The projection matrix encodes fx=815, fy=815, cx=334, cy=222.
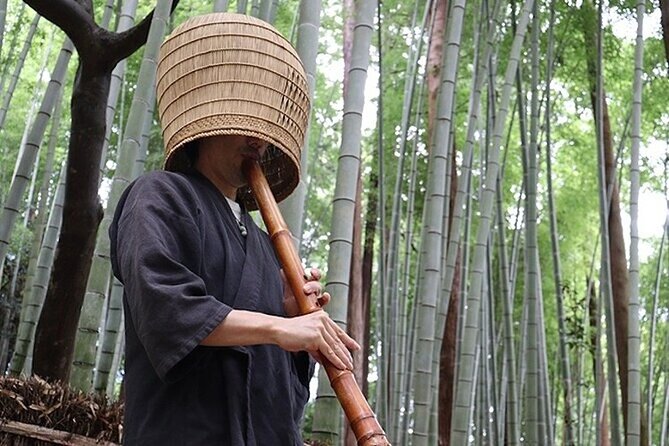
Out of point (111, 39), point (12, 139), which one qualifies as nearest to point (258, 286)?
point (111, 39)

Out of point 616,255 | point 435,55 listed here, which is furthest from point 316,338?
point 435,55

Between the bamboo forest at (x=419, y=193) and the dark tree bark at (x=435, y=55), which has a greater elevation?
the dark tree bark at (x=435, y=55)

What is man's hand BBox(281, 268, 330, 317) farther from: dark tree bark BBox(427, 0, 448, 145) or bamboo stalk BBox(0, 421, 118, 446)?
dark tree bark BBox(427, 0, 448, 145)

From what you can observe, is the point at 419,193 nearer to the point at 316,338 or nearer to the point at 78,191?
the point at 78,191

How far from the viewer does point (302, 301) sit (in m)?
1.07

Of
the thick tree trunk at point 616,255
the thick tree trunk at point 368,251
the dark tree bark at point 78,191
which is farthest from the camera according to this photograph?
the thick tree trunk at point 368,251

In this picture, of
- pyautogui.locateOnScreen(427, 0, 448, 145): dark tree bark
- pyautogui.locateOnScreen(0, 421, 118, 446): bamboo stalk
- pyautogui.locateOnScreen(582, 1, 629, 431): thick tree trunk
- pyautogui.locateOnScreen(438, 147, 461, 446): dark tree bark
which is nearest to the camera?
pyautogui.locateOnScreen(0, 421, 118, 446): bamboo stalk

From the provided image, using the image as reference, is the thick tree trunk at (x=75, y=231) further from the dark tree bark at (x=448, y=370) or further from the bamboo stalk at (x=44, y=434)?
the dark tree bark at (x=448, y=370)

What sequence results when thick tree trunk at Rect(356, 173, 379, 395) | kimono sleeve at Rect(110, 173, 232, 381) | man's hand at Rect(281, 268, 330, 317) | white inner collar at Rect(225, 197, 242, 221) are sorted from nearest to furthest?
kimono sleeve at Rect(110, 173, 232, 381) < man's hand at Rect(281, 268, 330, 317) < white inner collar at Rect(225, 197, 242, 221) < thick tree trunk at Rect(356, 173, 379, 395)

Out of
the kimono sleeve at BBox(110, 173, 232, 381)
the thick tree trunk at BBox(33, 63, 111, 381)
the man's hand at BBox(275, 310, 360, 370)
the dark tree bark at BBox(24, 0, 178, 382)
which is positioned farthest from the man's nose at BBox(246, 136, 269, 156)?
the thick tree trunk at BBox(33, 63, 111, 381)

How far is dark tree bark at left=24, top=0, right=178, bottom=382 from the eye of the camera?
9.27ft

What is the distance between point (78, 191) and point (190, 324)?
2159 millimetres

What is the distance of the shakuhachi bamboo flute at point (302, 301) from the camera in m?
0.96

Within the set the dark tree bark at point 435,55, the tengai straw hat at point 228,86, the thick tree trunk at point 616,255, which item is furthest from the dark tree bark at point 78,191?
the dark tree bark at point 435,55
